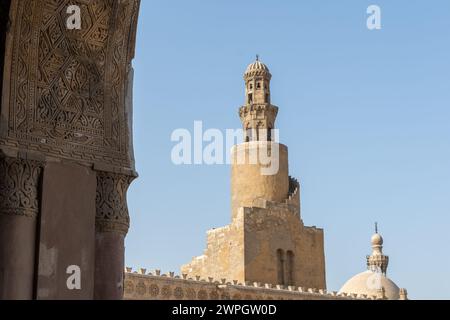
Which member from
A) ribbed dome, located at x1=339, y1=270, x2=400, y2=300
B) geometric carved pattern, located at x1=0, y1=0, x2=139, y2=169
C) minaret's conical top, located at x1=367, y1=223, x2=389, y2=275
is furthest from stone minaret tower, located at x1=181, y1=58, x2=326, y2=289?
geometric carved pattern, located at x1=0, y1=0, x2=139, y2=169

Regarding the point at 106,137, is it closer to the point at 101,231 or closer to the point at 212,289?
the point at 101,231

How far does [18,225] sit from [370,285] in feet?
141

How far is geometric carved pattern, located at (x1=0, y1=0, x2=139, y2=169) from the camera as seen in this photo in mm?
5477

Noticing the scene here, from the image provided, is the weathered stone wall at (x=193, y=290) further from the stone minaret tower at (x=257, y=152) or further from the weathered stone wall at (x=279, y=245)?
the stone minaret tower at (x=257, y=152)

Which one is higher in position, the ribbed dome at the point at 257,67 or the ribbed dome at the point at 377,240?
the ribbed dome at the point at 257,67

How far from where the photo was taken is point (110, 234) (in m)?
5.67

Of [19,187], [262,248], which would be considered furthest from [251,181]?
[19,187]

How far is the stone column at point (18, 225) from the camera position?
505 cm

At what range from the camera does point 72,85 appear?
579 cm

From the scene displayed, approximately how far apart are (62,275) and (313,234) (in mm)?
36356

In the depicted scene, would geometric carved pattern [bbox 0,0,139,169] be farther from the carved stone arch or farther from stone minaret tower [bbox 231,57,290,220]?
stone minaret tower [bbox 231,57,290,220]

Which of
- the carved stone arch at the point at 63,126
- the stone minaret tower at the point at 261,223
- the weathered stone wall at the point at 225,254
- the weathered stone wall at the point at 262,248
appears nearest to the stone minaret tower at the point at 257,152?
the stone minaret tower at the point at 261,223

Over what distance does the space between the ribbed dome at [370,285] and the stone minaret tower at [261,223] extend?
6.63 metres
